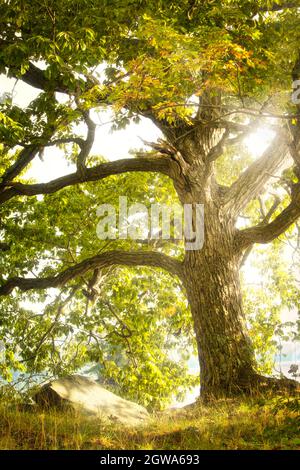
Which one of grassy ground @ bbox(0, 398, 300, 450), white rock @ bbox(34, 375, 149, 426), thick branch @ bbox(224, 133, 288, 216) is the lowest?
grassy ground @ bbox(0, 398, 300, 450)

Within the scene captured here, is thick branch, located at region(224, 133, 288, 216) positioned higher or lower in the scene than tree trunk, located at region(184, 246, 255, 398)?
higher

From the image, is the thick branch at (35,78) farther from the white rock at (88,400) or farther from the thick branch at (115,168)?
the white rock at (88,400)

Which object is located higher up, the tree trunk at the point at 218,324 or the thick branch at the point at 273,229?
the thick branch at the point at 273,229

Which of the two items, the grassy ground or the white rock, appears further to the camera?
the white rock

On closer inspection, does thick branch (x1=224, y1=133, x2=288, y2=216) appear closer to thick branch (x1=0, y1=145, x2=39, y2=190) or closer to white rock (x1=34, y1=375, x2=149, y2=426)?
thick branch (x1=0, y1=145, x2=39, y2=190)

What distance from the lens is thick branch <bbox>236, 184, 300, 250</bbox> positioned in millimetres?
7941

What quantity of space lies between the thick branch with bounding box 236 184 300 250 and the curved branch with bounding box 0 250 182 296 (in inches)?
54.6

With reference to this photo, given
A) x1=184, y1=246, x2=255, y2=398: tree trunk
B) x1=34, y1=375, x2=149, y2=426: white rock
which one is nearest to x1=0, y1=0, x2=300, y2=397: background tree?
x1=184, y1=246, x2=255, y2=398: tree trunk

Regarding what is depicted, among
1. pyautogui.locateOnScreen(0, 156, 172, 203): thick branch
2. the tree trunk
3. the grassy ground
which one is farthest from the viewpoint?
pyautogui.locateOnScreen(0, 156, 172, 203): thick branch

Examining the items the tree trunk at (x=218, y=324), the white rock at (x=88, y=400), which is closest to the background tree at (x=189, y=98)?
the tree trunk at (x=218, y=324)

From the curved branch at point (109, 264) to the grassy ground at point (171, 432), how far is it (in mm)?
3570

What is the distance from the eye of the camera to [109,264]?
9359mm

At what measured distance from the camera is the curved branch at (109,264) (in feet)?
28.6

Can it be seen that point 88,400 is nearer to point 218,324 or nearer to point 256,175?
point 218,324
